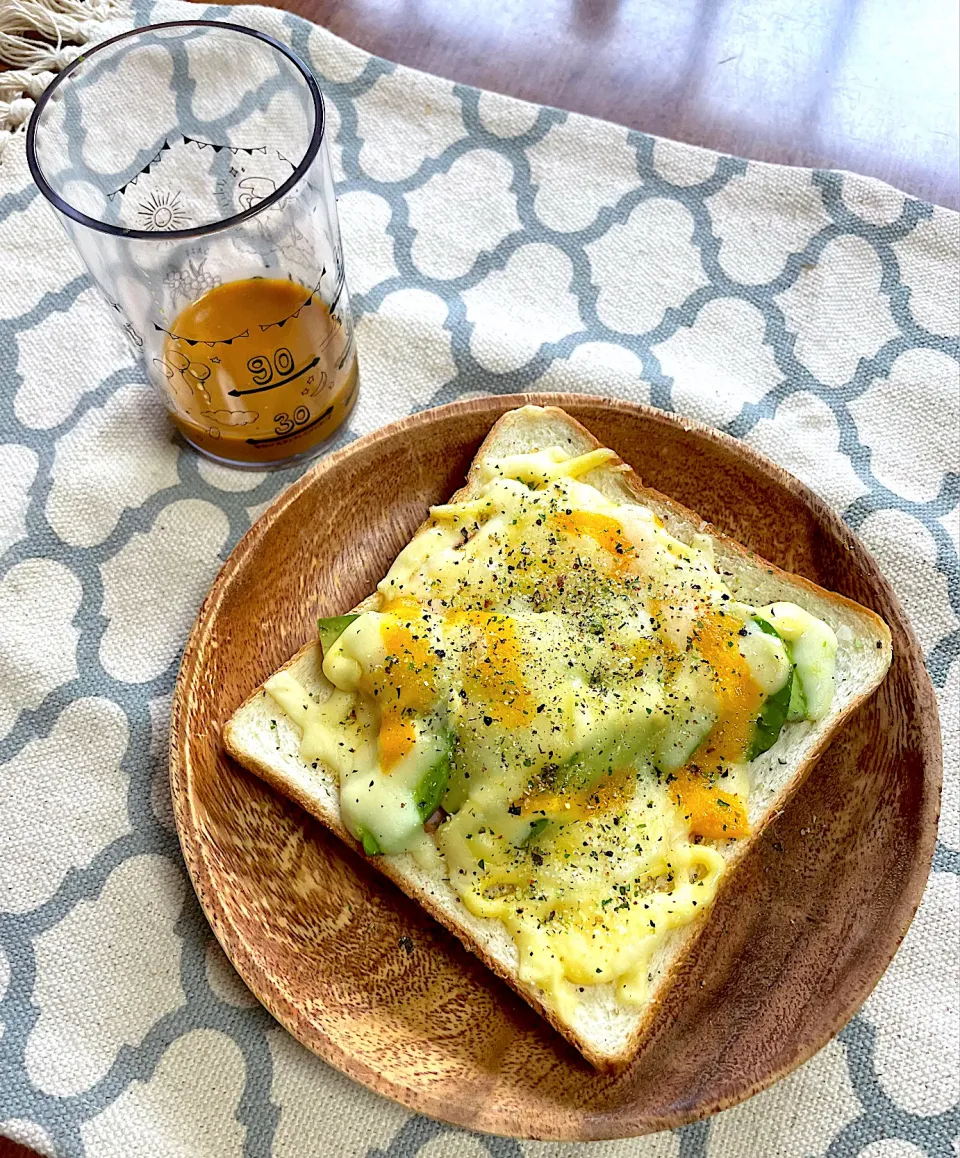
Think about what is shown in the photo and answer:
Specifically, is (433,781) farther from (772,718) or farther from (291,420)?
(291,420)

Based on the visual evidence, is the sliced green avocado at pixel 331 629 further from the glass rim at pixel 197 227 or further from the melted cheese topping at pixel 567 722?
the glass rim at pixel 197 227

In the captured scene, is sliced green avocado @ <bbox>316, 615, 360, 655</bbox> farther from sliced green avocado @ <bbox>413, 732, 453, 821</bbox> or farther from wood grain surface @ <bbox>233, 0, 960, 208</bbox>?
wood grain surface @ <bbox>233, 0, 960, 208</bbox>

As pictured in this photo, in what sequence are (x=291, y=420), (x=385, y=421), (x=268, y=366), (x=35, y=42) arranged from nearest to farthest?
(x=268, y=366), (x=291, y=420), (x=385, y=421), (x=35, y=42)

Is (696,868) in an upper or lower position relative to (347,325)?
lower

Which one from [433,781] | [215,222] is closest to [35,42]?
[215,222]

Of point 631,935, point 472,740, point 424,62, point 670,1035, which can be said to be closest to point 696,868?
point 631,935

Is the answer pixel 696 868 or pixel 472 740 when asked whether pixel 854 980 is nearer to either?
pixel 696 868

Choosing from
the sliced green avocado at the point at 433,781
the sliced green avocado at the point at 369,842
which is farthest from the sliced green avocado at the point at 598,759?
the sliced green avocado at the point at 369,842
